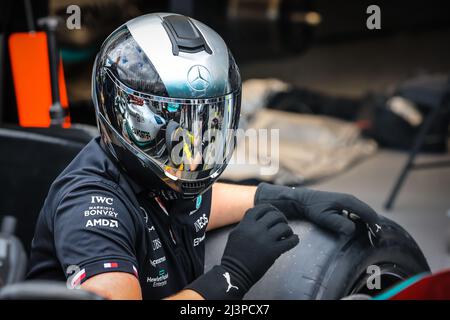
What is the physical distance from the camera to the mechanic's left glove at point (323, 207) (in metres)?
1.36

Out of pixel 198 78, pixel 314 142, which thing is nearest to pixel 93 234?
pixel 198 78

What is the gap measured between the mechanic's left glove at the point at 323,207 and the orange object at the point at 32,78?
2.01ft

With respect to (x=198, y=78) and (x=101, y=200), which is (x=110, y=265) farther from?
(x=198, y=78)

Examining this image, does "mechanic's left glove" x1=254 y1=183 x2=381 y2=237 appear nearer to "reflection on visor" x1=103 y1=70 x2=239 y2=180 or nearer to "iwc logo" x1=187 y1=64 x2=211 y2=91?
"reflection on visor" x1=103 y1=70 x2=239 y2=180

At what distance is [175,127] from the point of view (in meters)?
1.23

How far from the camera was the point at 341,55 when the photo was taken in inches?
281

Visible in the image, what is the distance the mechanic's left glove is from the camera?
4.45ft

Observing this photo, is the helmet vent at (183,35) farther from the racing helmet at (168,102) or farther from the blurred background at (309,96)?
the blurred background at (309,96)

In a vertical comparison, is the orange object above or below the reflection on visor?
below

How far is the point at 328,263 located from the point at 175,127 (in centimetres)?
36

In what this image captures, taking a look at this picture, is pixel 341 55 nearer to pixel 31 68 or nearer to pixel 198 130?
pixel 31 68

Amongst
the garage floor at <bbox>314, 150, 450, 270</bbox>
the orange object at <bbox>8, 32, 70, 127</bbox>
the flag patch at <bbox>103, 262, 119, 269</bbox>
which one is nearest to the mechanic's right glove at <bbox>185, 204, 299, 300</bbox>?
the flag patch at <bbox>103, 262, 119, 269</bbox>

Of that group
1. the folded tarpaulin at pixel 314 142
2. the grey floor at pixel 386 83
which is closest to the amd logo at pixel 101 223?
the grey floor at pixel 386 83
